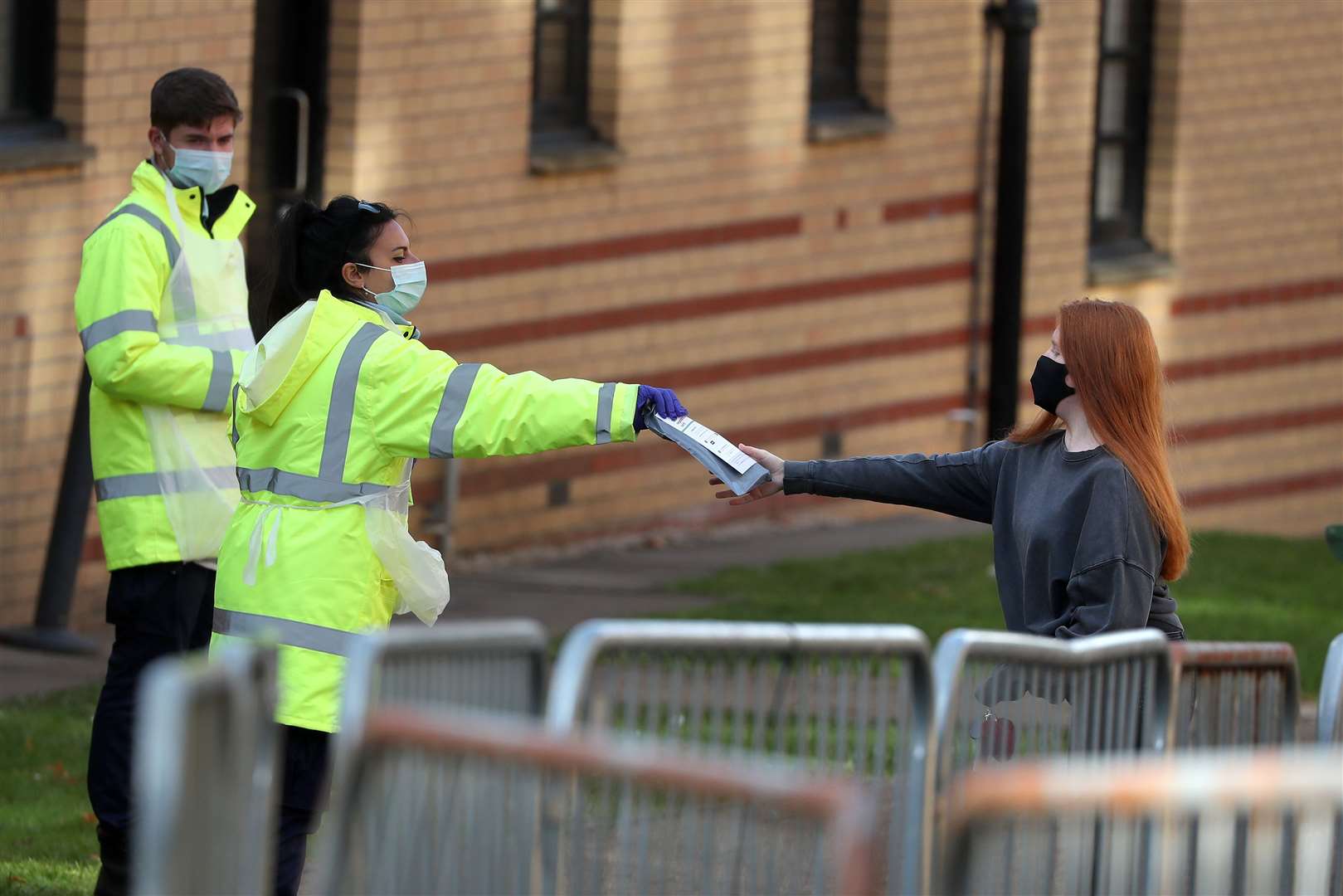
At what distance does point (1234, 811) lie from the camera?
2.77 meters

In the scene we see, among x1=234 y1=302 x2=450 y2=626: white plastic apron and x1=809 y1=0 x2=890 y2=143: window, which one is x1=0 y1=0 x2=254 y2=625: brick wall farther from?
x1=809 y1=0 x2=890 y2=143: window

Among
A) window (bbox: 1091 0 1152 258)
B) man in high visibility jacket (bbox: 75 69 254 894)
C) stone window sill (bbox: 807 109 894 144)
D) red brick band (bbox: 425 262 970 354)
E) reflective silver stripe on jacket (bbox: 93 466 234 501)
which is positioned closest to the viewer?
man in high visibility jacket (bbox: 75 69 254 894)

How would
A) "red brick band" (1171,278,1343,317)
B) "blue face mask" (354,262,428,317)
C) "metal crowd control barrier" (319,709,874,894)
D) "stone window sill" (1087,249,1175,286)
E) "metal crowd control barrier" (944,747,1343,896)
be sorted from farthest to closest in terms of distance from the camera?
"red brick band" (1171,278,1343,317)
"stone window sill" (1087,249,1175,286)
"blue face mask" (354,262,428,317)
"metal crowd control barrier" (319,709,874,894)
"metal crowd control barrier" (944,747,1343,896)

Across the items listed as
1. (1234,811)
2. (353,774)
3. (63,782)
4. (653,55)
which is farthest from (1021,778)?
(653,55)

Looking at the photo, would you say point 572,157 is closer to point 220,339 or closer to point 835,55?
point 835,55

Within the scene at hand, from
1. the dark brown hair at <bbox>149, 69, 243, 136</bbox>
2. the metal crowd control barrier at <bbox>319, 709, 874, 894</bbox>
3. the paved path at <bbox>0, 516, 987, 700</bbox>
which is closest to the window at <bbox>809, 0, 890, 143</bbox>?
the paved path at <bbox>0, 516, 987, 700</bbox>

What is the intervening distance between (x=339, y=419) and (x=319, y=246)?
1.36 ft

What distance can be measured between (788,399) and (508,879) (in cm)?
1016

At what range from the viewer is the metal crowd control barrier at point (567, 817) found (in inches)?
104

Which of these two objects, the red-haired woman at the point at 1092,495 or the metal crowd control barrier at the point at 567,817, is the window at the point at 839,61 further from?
the metal crowd control barrier at the point at 567,817

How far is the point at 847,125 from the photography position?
1337cm

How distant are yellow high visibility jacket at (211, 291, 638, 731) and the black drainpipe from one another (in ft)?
23.2

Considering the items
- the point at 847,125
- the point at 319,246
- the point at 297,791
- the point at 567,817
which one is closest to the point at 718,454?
the point at 319,246

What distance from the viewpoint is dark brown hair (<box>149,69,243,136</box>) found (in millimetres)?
5887
